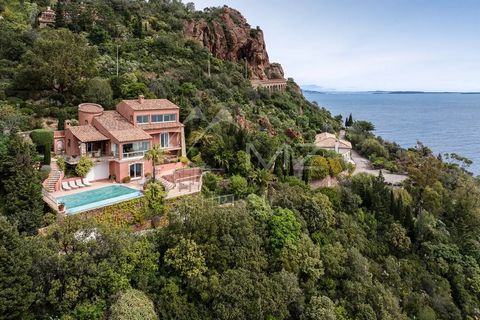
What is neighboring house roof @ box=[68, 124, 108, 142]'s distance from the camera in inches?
972

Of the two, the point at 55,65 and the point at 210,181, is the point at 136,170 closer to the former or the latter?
the point at 210,181

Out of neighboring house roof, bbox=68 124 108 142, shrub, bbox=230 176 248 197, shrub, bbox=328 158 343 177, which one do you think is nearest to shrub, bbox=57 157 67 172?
neighboring house roof, bbox=68 124 108 142

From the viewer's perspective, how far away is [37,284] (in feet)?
45.8

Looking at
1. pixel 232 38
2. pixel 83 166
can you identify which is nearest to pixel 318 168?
pixel 83 166

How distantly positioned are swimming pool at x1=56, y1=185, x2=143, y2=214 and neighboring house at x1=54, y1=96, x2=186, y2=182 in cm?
223

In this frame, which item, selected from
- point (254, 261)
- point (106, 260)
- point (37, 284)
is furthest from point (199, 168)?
point (37, 284)

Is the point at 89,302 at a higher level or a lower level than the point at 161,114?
lower

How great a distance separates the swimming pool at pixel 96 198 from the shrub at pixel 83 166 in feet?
6.08

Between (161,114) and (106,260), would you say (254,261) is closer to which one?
(106,260)

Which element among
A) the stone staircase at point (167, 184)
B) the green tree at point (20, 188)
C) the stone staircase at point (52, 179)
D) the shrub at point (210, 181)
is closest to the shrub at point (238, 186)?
the shrub at point (210, 181)

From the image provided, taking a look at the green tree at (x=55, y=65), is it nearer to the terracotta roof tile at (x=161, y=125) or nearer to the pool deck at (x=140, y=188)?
the terracotta roof tile at (x=161, y=125)

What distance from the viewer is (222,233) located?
61.8 feet

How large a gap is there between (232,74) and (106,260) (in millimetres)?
45254

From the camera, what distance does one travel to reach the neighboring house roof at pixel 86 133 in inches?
972
